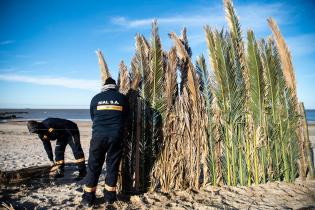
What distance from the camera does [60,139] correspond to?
6.56m

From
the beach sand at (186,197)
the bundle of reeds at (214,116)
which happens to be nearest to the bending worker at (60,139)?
the beach sand at (186,197)

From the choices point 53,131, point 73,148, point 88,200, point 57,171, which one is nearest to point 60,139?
point 53,131

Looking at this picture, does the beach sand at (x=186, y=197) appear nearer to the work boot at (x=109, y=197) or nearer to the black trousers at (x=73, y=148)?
the work boot at (x=109, y=197)

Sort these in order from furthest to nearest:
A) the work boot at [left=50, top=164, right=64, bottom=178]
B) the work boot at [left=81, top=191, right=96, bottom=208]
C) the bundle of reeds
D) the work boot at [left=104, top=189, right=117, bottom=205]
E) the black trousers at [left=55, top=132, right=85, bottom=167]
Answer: the work boot at [left=50, top=164, right=64, bottom=178] → the black trousers at [left=55, top=132, right=85, bottom=167] → the bundle of reeds → the work boot at [left=104, top=189, right=117, bottom=205] → the work boot at [left=81, top=191, right=96, bottom=208]

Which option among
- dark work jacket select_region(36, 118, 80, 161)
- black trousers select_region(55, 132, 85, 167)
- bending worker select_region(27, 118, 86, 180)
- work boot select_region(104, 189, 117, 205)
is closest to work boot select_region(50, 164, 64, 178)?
bending worker select_region(27, 118, 86, 180)

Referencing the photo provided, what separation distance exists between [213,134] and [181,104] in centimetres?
93

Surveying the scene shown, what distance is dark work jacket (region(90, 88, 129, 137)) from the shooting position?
4574mm

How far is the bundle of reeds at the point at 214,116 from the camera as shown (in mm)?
5230

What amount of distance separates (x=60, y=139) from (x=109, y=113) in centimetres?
262

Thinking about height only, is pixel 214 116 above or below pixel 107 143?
above

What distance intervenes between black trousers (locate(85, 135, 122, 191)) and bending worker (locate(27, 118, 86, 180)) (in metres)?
2.01

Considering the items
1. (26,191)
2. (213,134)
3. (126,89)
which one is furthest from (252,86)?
(26,191)

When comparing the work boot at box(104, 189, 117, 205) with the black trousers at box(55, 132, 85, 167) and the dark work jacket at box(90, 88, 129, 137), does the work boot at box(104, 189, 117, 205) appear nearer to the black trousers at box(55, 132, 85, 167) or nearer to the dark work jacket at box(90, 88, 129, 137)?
the dark work jacket at box(90, 88, 129, 137)

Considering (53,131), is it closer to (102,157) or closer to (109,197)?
(102,157)
